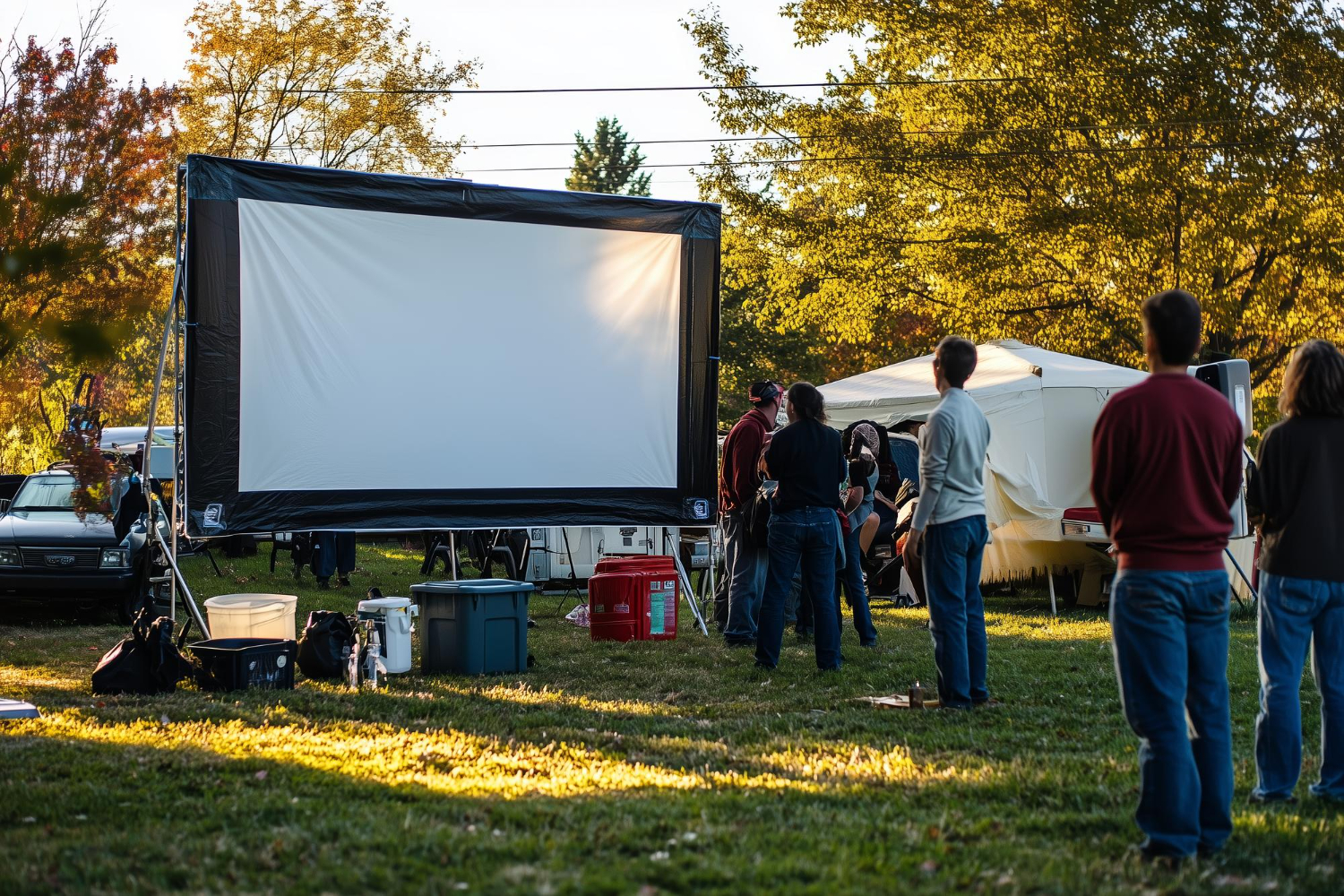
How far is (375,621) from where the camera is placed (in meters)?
8.91

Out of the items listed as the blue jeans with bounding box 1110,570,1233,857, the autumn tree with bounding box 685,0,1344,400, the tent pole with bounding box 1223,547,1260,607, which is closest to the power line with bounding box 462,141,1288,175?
the autumn tree with bounding box 685,0,1344,400

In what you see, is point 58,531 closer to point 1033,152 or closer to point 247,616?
point 247,616

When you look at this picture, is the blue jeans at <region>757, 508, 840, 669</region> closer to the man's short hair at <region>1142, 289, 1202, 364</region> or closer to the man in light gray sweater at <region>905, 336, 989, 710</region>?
the man in light gray sweater at <region>905, 336, 989, 710</region>

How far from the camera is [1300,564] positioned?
493 cm

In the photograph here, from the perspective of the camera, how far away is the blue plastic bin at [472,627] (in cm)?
909

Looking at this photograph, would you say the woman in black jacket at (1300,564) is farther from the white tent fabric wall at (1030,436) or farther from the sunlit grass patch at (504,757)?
the white tent fabric wall at (1030,436)

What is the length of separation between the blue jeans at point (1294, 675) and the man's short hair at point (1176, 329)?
4.21 feet

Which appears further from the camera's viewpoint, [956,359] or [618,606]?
[618,606]

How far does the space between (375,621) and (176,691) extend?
1344mm

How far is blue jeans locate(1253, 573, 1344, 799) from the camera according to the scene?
499 centimetres

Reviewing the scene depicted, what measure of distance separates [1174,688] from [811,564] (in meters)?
4.73

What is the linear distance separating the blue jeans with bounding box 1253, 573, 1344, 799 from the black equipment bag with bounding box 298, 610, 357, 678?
5863 millimetres

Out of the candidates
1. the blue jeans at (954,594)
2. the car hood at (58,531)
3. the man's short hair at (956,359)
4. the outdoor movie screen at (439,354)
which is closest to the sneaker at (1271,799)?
the blue jeans at (954,594)

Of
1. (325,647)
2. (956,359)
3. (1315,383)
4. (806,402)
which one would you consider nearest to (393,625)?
(325,647)
